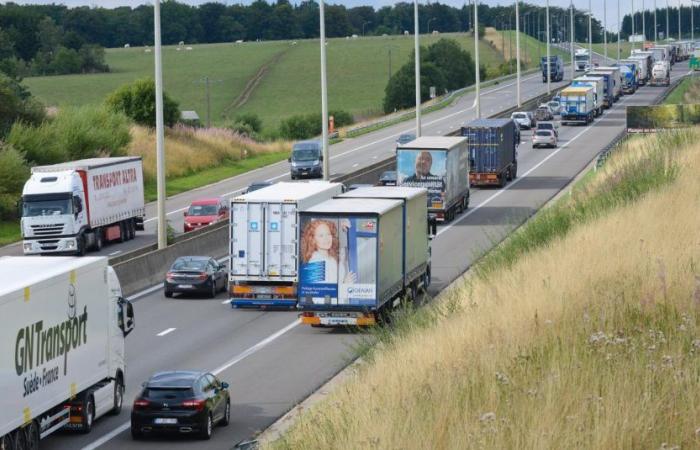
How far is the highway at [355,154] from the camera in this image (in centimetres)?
6544

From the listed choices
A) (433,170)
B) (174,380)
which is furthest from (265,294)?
(433,170)

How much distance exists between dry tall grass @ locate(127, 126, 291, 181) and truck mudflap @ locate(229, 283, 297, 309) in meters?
46.1

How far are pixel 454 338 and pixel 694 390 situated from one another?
5.23 metres

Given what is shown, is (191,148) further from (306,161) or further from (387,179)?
(387,179)

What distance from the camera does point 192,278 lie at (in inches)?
1729

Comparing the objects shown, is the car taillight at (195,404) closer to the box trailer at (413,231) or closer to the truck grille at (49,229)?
the box trailer at (413,231)

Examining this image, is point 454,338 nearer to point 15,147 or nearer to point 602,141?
point 15,147

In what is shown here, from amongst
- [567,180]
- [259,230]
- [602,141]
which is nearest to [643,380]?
[259,230]

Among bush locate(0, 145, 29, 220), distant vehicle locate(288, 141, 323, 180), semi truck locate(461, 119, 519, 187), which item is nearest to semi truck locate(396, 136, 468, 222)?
semi truck locate(461, 119, 519, 187)

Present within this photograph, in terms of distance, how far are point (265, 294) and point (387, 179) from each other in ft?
111

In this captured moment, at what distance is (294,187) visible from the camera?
138ft

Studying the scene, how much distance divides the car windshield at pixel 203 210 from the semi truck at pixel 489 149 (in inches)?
541

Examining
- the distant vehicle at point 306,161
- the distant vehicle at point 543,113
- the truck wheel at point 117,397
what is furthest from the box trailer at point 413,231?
the distant vehicle at point 543,113

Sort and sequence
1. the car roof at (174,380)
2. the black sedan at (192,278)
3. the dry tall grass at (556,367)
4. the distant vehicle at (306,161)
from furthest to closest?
the distant vehicle at (306,161) → the black sedan at (192,278) → the car roof at (174,380) → the dry tall grass at (556,367)
